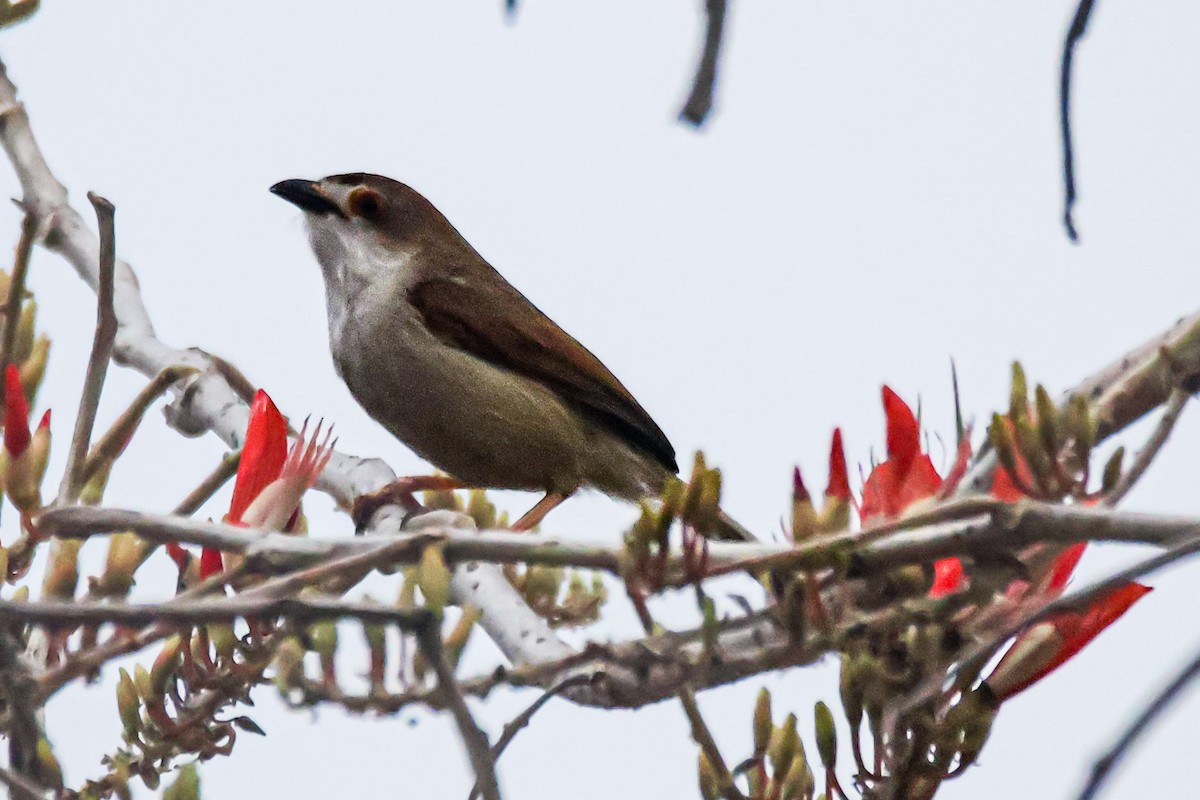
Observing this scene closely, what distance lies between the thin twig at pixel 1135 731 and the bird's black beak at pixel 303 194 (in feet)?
15.6

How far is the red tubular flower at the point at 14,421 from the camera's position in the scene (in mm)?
2254

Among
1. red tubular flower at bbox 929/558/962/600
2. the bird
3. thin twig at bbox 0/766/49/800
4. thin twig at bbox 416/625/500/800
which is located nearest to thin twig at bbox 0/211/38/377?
thin twig at bbox 0/766/49/800

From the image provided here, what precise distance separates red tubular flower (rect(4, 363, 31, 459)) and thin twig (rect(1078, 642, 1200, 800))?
5.42 ft

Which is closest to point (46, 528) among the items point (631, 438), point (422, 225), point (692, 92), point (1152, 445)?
point (692, 92)

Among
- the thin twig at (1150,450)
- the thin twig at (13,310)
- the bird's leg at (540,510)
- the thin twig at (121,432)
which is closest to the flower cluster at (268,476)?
the thin twig at (121,432)

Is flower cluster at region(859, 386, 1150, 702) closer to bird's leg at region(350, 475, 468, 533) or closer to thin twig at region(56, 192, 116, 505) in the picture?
thin twig at region(56, 192, 116, 505)

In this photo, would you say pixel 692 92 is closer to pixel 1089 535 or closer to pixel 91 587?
pixel 1089 535

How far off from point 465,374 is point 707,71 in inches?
135

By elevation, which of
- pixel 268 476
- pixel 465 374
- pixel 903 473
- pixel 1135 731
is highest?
pixel 465 374

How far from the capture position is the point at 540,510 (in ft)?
17.3

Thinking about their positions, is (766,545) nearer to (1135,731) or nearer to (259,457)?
(1135,731)

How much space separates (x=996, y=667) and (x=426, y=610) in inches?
48.0

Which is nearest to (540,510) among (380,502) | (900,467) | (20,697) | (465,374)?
(465,374)

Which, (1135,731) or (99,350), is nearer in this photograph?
(1135,731)
